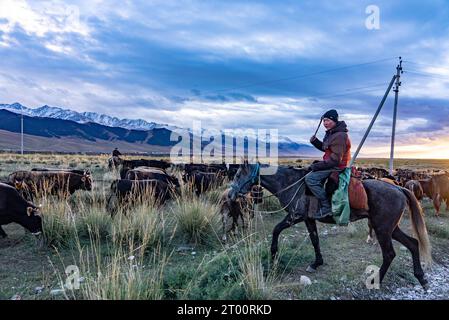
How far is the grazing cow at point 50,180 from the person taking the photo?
13110 millimetres

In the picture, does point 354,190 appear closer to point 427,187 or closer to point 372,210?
point 372,210

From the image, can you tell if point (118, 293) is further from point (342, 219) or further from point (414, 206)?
point (414, 206)

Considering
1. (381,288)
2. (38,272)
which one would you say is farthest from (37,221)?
(381,288)

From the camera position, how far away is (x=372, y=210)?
22.2 feet

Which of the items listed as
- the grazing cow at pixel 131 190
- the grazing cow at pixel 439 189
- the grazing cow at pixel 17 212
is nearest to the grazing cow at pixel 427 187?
the grazing cow at pixel 439 189

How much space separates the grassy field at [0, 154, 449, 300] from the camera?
17.2 feet

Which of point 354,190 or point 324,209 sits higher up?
point 354,190

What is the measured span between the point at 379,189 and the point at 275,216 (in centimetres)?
580

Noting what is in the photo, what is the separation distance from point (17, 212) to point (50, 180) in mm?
5422

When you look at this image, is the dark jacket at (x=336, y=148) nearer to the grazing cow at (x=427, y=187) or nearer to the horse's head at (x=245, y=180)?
the horse's head at (x=245, y=180)

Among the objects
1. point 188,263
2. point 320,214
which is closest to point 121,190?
point 188,263

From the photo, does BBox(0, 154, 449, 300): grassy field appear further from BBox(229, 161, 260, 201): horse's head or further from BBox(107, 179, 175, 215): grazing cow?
BBox(107, 179, 175, 215): grazing cow

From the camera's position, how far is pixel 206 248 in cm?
831

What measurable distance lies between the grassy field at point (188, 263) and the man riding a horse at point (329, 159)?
1.19 metres
